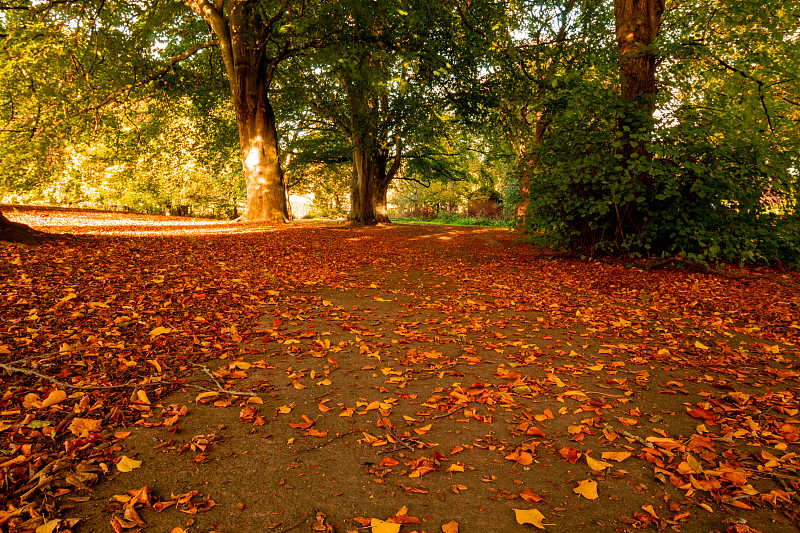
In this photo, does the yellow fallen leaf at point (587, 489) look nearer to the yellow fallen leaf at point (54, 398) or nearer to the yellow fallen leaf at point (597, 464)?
the yellow fallen leaf at point (597, 464)

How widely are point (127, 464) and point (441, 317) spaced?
3.60 metres

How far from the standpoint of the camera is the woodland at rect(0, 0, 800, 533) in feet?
6.61

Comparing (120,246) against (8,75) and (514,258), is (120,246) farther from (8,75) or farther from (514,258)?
(8,75)

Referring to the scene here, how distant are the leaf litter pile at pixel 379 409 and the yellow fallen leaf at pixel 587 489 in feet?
0.07

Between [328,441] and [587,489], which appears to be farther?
[328,441]

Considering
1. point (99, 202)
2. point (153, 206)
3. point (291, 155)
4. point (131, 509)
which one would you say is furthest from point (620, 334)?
point (153, 206)

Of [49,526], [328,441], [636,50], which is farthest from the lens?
[636,50]

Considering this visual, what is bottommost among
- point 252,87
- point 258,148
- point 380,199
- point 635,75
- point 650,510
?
point 650,510

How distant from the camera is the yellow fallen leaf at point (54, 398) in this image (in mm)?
2482

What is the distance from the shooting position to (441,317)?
5.12m

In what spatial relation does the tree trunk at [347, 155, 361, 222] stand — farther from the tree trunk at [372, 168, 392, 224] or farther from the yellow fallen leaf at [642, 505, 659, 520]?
the yellow fallen leaf at [642, 505, 659, 520]

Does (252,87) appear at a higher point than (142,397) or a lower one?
higher

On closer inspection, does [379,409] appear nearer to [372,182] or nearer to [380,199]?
[372,182]

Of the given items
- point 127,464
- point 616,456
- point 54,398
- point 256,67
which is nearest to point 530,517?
point 616,456
